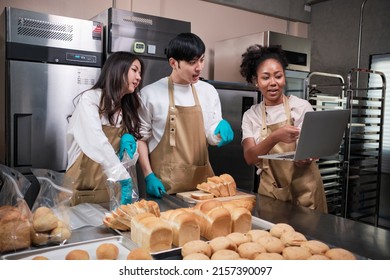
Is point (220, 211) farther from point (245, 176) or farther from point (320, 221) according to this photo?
point (245, 176)

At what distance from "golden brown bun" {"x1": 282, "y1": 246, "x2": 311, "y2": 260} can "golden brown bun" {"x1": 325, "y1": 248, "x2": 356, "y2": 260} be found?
0.05 metres

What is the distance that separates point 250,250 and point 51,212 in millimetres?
550

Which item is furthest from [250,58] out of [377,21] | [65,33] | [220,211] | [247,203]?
[377,21]

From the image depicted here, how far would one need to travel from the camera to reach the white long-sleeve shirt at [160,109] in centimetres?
178

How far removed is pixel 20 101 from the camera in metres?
2.17

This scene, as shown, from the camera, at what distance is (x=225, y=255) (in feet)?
2.94

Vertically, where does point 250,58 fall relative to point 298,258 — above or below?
above

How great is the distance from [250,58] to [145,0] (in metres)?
1.52

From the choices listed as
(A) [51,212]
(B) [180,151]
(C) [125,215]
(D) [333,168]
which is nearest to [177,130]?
(B) [180,151]

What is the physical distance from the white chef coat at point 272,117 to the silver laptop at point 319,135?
295mm

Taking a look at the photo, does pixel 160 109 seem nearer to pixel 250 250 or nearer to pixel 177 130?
pixel 177 130

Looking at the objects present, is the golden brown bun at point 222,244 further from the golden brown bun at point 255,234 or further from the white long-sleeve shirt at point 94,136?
the white long-sleeve shirt at point 94,136

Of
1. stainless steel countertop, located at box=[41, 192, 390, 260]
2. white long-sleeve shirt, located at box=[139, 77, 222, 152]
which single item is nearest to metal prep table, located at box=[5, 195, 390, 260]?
stainless steel countertop, located at box=[41, 192, 390, 260]

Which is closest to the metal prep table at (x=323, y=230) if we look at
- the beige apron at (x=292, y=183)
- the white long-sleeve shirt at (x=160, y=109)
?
the beige apron at (x=292, y=183)
